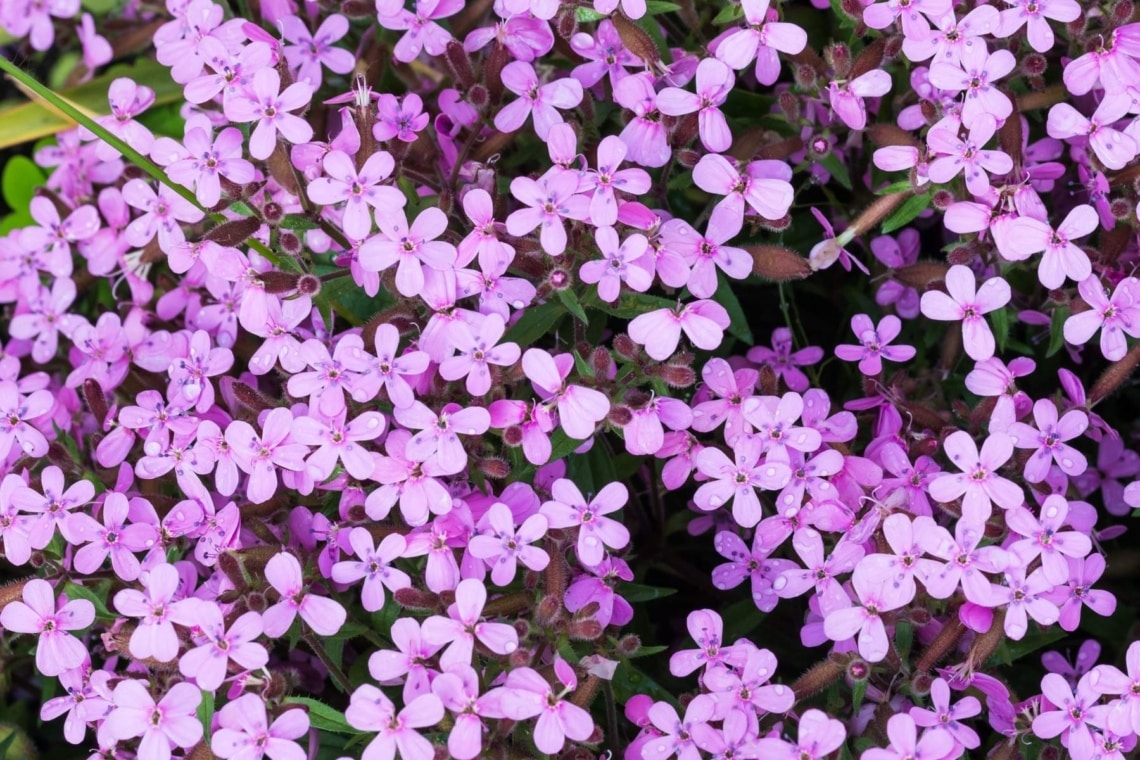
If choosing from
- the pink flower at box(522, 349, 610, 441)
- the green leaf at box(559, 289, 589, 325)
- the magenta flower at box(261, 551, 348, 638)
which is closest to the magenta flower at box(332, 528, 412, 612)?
the magenta flower at box(261, 551, 348, 638)

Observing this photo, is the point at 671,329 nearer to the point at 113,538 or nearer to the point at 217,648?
the point at 217,648

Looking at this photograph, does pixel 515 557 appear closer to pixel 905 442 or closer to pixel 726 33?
pixel 905 442

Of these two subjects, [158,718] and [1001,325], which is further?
[1001,325]

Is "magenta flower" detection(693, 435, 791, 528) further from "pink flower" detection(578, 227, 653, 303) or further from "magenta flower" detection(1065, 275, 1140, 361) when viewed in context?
"magenta flower" detection(1065, 275, 1140, 361)

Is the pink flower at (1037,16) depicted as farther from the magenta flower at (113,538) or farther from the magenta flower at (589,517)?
the magenta flower at (113,538)

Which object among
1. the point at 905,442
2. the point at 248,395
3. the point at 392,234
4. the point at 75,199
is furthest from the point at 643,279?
the point at 75,199

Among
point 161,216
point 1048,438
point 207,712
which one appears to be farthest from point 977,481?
point 161,216

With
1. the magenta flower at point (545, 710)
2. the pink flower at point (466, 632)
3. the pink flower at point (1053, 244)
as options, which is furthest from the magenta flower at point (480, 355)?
the pink flower at point (1053, 244)
